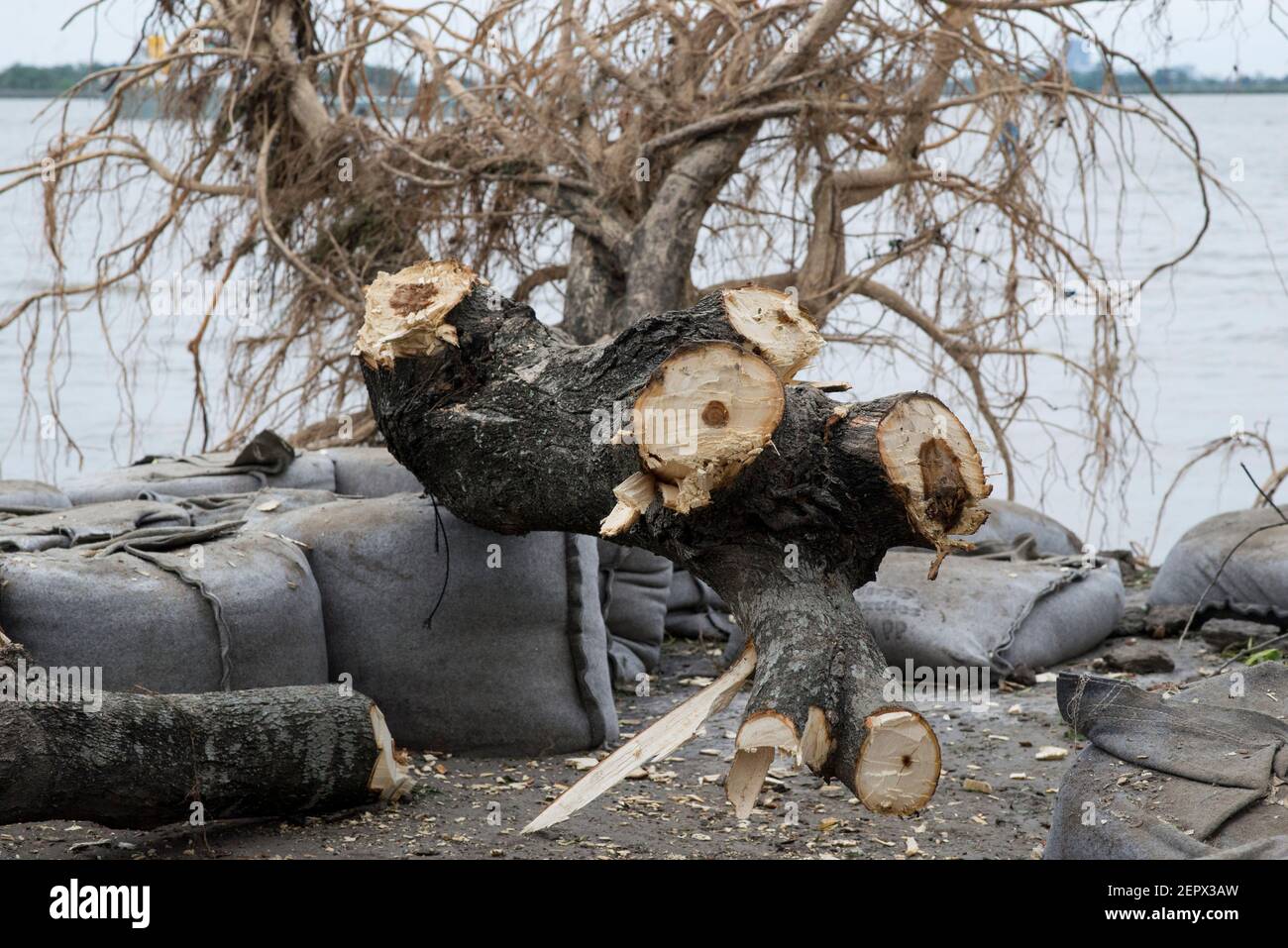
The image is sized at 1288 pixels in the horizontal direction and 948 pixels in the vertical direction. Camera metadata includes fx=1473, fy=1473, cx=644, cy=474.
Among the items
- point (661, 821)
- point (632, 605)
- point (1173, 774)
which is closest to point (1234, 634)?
point (632, 605)

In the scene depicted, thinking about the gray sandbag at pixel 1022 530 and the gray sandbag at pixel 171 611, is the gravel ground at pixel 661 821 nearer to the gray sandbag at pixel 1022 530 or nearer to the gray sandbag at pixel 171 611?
the gray sandbag at pixel 171 611

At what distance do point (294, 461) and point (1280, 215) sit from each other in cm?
1521

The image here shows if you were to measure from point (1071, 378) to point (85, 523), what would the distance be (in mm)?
5954

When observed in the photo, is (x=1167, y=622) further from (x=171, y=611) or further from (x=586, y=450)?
(x=171, y=611)

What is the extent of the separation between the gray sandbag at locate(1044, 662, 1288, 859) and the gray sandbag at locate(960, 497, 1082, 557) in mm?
2251

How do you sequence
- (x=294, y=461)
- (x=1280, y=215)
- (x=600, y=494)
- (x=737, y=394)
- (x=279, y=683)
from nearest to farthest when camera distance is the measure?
(x=737, y=394), (x=600, y=494), (x=279, y=683), (x=294, y=461), (x=1280, y=215)

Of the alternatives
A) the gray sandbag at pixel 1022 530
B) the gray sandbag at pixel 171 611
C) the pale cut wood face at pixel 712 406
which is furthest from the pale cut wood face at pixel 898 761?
the gray sandbag at pixel 1022 530

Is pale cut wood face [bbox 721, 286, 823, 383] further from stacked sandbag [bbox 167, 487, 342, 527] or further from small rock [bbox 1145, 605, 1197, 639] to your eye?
small rock [bbox 1145, 605, 1197, 639]

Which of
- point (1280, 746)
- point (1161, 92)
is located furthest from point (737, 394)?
point (1161, 92)

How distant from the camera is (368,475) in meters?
4.65

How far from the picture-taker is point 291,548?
134 inches

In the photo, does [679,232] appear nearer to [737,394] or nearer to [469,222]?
[469,222]

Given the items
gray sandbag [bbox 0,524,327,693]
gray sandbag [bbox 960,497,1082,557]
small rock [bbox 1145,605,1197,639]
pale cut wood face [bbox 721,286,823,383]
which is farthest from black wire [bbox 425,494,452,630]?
small rock [bbox 1145,605,1197,639]

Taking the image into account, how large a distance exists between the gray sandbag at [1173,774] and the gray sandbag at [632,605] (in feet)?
5.46
